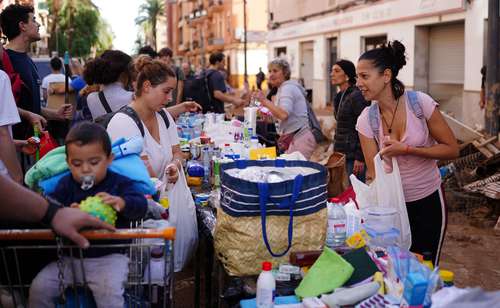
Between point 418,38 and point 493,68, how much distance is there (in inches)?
363

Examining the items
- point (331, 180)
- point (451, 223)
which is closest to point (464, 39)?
point (451, 223)

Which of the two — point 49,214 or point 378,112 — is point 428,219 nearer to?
point 378,112

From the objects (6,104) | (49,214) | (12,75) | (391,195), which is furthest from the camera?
(12,75)

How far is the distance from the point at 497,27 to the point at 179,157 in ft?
23.2

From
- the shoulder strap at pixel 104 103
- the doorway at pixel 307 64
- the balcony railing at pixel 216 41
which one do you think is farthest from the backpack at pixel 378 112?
the balcony railing at pixel 216 41

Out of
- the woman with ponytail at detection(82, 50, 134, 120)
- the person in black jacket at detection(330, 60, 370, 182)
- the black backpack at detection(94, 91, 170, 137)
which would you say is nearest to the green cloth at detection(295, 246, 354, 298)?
the black backpack at detection(94, 91, 170, 137)

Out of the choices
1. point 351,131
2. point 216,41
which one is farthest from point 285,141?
point 216,41

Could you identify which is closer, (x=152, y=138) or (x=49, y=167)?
(x=49, y=167)

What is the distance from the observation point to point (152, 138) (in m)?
4.15

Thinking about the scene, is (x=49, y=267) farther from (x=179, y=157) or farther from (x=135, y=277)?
(x=179, y=157)

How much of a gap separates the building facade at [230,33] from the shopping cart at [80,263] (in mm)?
36274

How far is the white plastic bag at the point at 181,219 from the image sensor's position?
4.01 metres

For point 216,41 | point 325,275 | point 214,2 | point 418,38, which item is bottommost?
point 325,275

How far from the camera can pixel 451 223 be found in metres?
8.12
